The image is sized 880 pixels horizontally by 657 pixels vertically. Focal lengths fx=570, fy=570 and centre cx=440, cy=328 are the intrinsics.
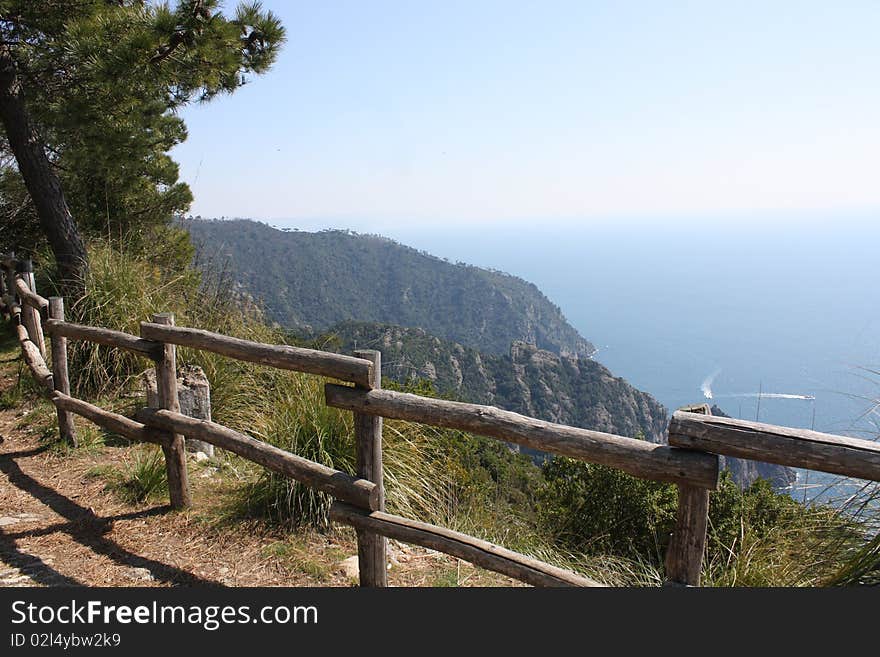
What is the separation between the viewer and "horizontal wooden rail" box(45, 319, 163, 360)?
4.11 meters

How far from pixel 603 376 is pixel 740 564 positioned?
63.0 meters

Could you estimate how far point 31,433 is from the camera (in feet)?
18.4

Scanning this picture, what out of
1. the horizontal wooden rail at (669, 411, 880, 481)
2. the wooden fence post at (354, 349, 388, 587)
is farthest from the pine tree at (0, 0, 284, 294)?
the horizontal wooden rail at (669, 411, 880, 481)

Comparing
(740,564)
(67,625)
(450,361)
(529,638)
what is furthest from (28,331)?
(450,361)

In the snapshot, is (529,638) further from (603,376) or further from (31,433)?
(603,376)

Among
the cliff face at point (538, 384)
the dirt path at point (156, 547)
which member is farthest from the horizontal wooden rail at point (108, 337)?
the cliff face at point (538, 384)

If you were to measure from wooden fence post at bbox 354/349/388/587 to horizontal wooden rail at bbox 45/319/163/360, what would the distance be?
1.82 m

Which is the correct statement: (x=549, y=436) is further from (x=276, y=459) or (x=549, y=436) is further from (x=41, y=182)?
(x=41, y=182)

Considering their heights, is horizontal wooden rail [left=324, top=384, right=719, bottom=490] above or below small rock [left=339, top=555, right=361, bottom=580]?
above

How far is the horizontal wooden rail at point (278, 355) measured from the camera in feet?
9.95

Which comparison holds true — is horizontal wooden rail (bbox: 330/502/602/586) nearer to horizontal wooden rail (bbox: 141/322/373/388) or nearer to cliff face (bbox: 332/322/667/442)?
horizontal wooden rail (bbox: 141/322/373/388)

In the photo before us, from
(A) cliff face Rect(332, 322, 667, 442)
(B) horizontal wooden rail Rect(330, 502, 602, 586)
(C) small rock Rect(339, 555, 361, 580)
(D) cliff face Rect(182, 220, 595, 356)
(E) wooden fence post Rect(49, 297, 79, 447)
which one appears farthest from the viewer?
(D) cliff face Rect(182, 220, 595, 356)

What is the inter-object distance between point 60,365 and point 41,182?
3927 millimetres

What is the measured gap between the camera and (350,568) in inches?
146
